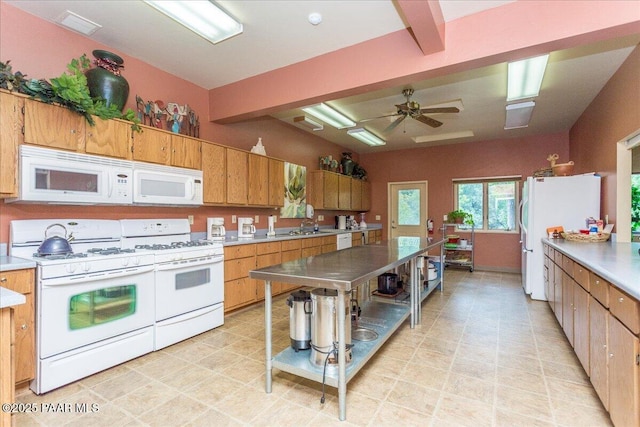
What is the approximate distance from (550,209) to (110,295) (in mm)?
5226

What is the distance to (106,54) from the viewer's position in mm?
2779

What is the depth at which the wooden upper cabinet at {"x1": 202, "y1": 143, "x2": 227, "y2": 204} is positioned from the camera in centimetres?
365

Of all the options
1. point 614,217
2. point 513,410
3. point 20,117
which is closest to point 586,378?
point 513,410

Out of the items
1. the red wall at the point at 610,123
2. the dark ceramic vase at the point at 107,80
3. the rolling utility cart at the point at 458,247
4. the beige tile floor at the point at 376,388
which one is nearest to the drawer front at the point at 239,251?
the beige tile floor at the point at 376,388

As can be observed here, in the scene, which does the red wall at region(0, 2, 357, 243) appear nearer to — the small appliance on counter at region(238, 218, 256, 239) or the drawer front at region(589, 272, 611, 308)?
the small appliance on counter at region(238, 218, 256, 239)

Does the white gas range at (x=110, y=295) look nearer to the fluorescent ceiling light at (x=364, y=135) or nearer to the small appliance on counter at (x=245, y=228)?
the small appliance on counter at (x=245, y=228)

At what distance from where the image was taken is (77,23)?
2645mm

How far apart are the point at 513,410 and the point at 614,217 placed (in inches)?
112

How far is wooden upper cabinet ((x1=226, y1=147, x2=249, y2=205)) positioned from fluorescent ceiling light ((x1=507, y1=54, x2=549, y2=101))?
3308 mm

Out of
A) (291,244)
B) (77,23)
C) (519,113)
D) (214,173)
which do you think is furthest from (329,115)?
(77,23)

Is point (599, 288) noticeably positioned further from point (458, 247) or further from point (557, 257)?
point (458, 247)

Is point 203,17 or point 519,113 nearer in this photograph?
point 203,17

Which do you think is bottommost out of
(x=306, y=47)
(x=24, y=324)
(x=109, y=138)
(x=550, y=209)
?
(x=24, y=324)

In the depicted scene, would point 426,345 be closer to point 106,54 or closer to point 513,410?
point 513,410
